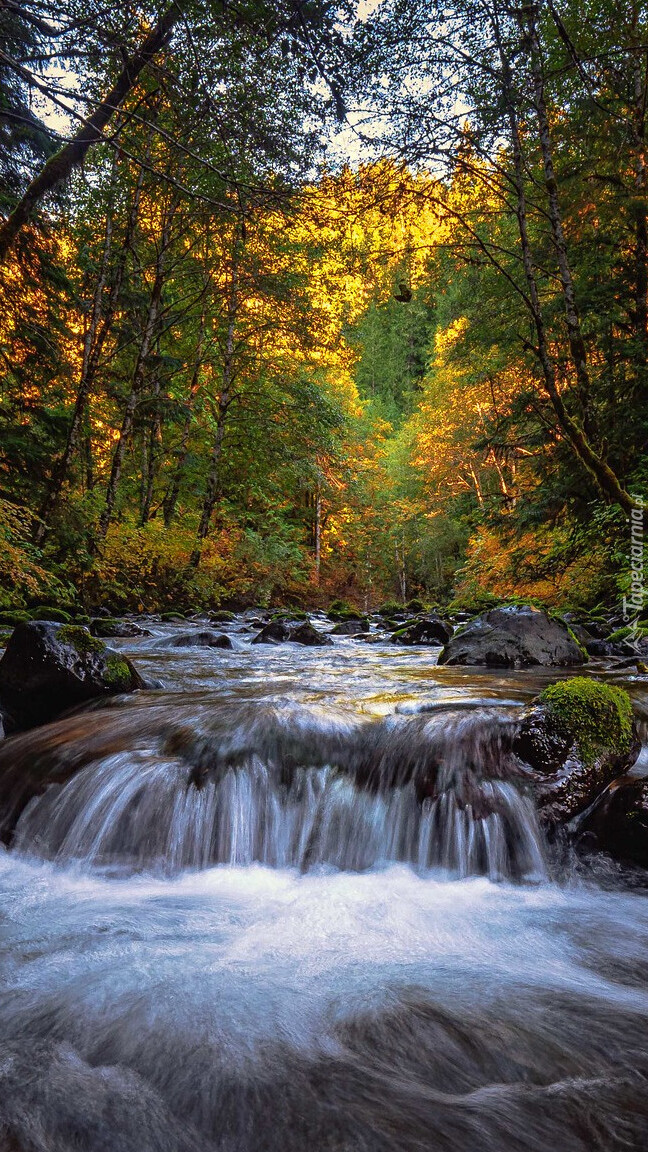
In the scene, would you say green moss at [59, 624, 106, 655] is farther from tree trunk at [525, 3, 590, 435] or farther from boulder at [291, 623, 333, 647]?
tree trunk at [525, 3, 590, 435]

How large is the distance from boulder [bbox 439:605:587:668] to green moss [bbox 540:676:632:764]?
3.63 meters

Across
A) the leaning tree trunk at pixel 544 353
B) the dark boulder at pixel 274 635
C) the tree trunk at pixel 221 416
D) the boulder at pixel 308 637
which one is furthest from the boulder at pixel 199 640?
the leaning tree trunk at pixel 544 353

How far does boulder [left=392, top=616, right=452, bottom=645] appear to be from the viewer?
10.2 metres

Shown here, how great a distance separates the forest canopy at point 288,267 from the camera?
3.49 m

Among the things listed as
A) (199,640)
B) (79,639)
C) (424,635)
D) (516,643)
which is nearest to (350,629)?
(424,635)

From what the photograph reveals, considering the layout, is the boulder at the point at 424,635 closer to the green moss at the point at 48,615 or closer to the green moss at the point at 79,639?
the green moss at the point at 48,615

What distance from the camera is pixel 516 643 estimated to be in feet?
23.1

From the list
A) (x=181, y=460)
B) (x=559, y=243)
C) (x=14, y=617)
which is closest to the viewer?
(x=559, y=243)

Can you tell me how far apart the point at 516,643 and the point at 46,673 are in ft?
17.9

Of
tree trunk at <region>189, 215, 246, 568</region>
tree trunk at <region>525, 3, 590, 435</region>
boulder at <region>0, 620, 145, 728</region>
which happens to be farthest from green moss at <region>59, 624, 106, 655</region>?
tree trunk at <region>189, 215, 246, 568</region>

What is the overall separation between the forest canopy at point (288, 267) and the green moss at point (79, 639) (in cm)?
157

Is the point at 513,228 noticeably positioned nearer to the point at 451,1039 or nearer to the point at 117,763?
the point at 117,763

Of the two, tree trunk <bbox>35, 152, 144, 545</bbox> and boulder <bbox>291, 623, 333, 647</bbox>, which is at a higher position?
tree trunk <bbox>35, 152, 144, 545</bbox>

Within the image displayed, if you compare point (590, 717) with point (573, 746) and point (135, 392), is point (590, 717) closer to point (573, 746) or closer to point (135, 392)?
point (573, 746)
